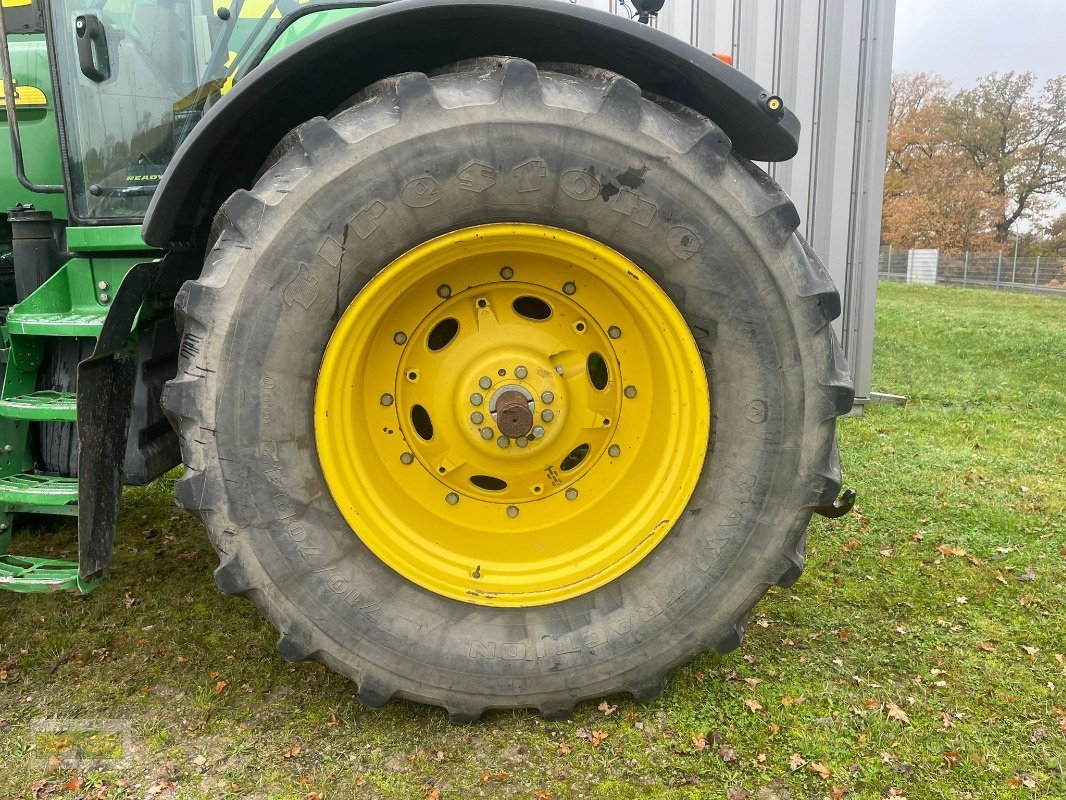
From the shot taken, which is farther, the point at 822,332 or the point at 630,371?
the point at 630,371

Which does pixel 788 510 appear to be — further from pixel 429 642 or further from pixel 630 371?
pixel 429 642

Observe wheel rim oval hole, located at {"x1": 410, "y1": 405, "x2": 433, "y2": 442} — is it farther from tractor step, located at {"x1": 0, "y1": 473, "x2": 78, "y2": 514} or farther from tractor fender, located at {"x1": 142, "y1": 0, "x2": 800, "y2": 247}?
tractor step, located at {"x1": 0, "y1": 473, "x2": 78, "y2": 514}

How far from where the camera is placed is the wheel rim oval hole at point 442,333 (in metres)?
2.23

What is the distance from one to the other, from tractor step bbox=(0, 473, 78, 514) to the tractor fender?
0.74 meters

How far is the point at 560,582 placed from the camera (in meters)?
2.09

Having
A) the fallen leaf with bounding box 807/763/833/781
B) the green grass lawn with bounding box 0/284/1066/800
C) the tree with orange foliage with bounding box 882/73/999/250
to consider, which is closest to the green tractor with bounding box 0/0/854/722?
the green grass lawn with bounding box 0/284/1066/800

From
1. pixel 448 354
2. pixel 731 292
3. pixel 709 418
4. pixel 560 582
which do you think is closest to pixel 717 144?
pixel 731 292

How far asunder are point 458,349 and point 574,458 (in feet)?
1.51

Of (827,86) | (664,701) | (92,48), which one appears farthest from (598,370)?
(827,86)

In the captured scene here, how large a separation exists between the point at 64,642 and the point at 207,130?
5.57 ft

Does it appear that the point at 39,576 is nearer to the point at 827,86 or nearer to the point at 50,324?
the point at 50,324

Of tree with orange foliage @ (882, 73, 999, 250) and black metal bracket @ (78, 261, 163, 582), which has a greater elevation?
tree with orange foliage @ (882, 73, 999, 250)

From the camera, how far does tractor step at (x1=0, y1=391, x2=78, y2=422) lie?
7.20 ft

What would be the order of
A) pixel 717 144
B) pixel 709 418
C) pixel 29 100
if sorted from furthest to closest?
pixel 29 100
pixel 709 418
pixel 717 144
